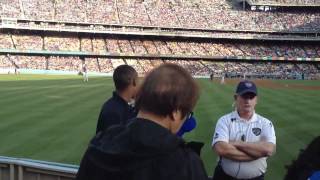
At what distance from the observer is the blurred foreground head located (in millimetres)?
2615

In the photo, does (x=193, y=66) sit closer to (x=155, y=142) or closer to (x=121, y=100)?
(x=121, y=100)

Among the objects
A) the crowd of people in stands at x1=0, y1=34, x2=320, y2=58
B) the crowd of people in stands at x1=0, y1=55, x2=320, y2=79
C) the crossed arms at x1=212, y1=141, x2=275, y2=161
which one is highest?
the crossed arms at x1=212, y1=141, x2=275, y2=161

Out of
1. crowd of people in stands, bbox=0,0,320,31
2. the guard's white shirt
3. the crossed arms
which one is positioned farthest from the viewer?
crowd of people in stands, bbox=0,0,320,31

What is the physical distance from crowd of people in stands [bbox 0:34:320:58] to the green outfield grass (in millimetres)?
39740

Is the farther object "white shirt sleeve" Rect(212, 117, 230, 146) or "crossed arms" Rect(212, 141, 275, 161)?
"white shirt sleeve" Rect(212, 117, 230, 146)

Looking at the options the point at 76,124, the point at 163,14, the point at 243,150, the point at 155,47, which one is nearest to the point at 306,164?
the point at 243,150

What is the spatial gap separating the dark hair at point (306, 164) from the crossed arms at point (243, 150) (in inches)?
81.2

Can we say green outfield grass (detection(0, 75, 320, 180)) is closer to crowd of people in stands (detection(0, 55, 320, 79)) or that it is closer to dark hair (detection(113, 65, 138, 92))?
dark hair (detection(113, 65, 138, 92))

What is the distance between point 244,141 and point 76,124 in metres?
11.9

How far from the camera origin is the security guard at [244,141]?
4938 millimetres

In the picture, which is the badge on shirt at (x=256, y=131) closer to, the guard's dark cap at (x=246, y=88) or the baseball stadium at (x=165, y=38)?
the guard's dark cap at (x=246, y=88)

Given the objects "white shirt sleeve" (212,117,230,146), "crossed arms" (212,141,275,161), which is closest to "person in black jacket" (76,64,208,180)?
"crossed arms" (212,141,275,161)

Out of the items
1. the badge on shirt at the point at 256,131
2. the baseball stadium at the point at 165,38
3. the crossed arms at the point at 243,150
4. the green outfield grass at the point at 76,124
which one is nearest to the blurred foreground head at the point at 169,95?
the crossed arms at the point at 243,150

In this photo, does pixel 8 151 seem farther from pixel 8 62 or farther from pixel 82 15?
pixel 82 15
